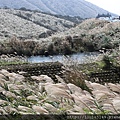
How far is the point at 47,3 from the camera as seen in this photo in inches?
6781

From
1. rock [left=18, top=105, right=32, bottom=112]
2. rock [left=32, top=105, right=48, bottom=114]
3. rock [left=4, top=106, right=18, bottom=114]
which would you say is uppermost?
rock [left=32, top=105, right=48, bottom=114]

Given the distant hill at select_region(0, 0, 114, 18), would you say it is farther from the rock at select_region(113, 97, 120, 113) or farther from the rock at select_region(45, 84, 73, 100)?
the rock at select_region(113, 97, 120, 113)

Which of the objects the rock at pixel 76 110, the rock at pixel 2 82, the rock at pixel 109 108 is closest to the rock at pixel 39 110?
the rock at pixel 76 110

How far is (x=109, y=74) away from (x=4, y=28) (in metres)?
38.6

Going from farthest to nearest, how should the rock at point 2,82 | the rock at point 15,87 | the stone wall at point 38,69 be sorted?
the stone wall at point 38,69 < the rock at point 2,82 < the rock at point 15,87

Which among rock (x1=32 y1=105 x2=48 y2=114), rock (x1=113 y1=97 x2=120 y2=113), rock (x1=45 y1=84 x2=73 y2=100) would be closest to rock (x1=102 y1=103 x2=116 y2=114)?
rock (x1=113 y1=97 x2=120 y2=113)

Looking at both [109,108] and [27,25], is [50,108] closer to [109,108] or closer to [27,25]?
[109,108]

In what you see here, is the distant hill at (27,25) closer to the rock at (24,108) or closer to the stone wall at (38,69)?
the stone wall at (38,69)

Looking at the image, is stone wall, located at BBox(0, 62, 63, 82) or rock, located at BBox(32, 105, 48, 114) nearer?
rock, located at BBox(32, 105, 48, 114)

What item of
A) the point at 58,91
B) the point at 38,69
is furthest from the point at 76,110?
the point at 38,69

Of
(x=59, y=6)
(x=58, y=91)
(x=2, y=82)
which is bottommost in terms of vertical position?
(x=59, y=6)

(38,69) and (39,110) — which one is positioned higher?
(39,110)

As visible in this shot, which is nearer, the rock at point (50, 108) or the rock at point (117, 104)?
the rock at point (117, 104)

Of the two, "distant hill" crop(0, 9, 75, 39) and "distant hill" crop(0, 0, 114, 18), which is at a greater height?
"distant hill" crop(0, 9, 75, 39)
